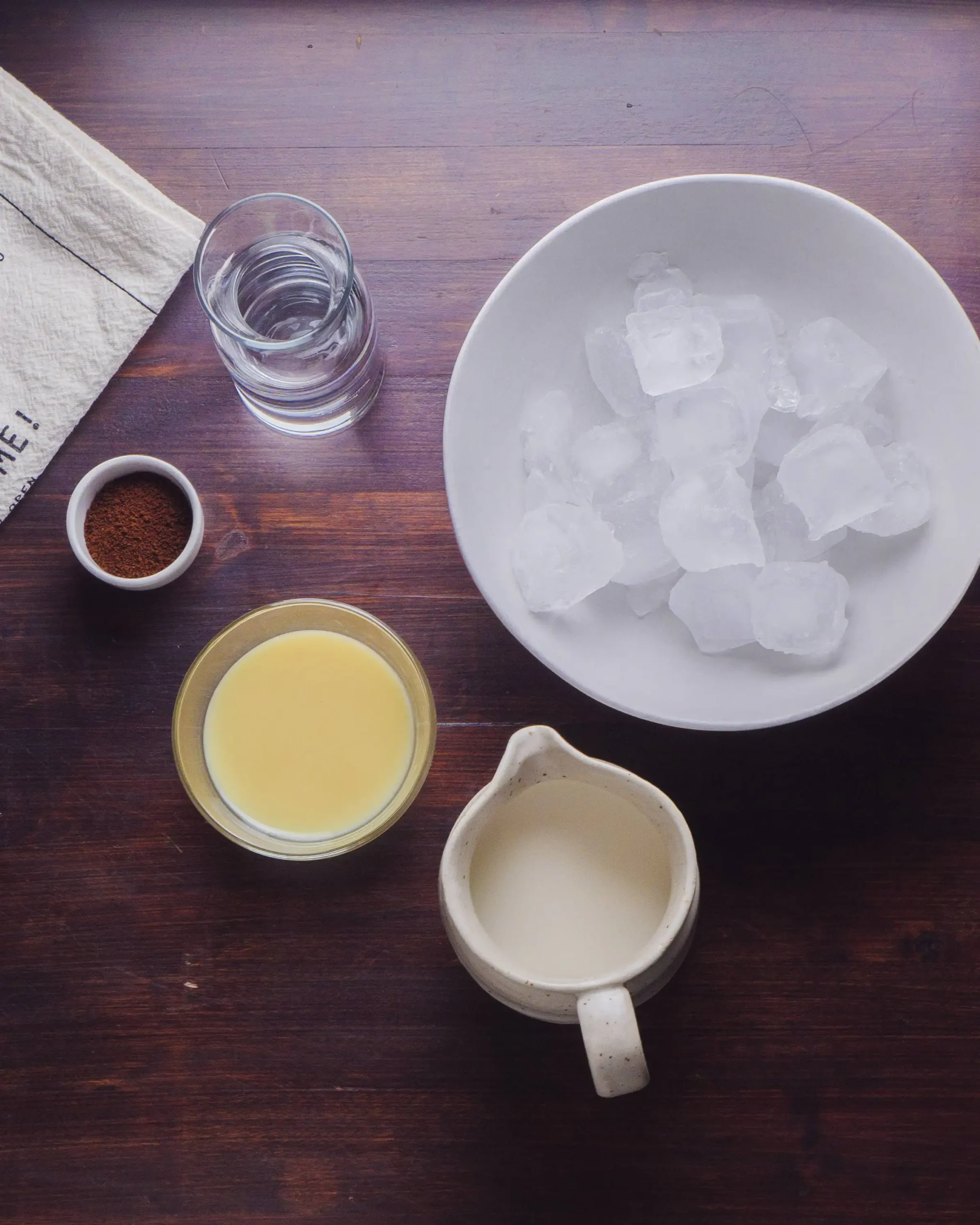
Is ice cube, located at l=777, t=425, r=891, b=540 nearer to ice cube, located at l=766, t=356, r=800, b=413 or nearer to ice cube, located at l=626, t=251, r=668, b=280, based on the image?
ice cube, located at l=766, t=356, r=800, b=413

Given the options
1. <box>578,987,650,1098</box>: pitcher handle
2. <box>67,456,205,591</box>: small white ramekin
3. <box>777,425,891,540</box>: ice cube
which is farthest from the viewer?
<box>67,456,205,591</box>: small white ramekin

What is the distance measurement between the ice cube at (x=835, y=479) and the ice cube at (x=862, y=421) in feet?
0.12

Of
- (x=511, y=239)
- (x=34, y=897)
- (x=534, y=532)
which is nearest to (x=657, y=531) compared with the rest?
(x=534, y=532)

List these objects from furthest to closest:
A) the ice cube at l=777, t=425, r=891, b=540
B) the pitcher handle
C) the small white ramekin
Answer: the small white ramekin → the ice cube at l=777, t=425, r=891, b=540 → the pitcher handle

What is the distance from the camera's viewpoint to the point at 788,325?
3.33 ft

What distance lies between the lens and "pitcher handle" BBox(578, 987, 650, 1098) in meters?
0.74

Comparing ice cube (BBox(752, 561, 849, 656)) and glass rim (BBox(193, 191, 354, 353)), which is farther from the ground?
glass rim (BBox(193, 191, 354, 353))

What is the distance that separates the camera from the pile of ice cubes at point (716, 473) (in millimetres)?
903

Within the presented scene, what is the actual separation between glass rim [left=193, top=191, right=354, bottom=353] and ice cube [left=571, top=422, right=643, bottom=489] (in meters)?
0.26

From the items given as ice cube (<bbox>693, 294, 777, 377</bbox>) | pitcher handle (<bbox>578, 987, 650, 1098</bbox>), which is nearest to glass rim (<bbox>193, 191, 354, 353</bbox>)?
ice cube (<bbox>693, 294, 777, 377</bbox>)

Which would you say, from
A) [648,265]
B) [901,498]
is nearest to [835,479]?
[901,498]

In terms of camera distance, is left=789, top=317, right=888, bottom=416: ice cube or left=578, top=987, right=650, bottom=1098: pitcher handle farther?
left=789, top=317, right=888, bottom=416: ice cube

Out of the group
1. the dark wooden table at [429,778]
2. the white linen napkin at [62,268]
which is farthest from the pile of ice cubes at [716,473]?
the white linen napkin at [62,268]

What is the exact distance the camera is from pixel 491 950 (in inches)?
32.3
